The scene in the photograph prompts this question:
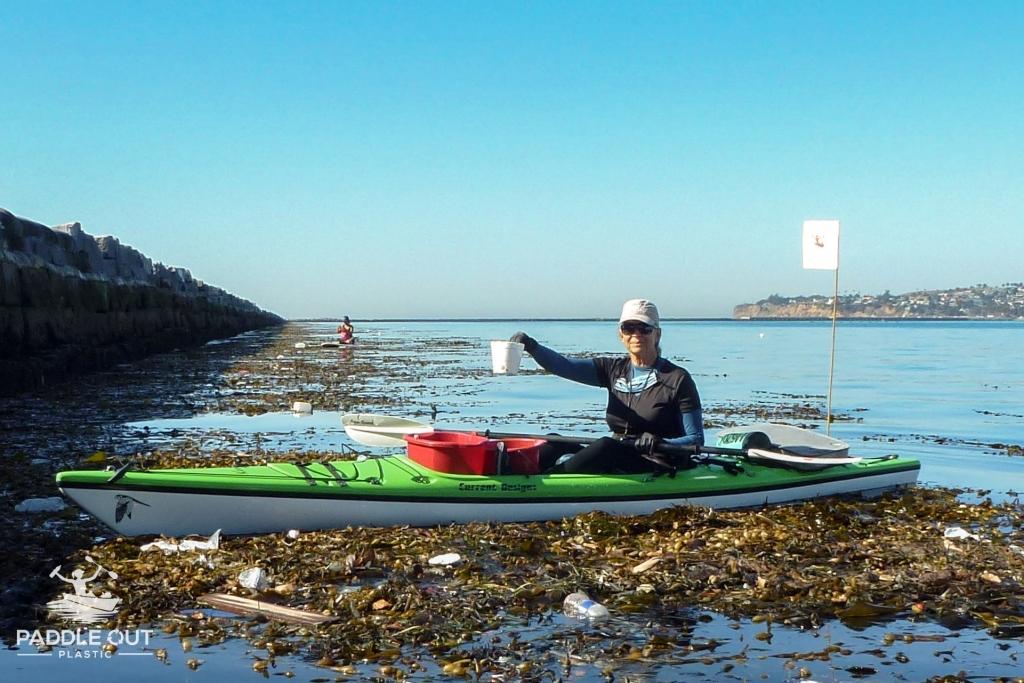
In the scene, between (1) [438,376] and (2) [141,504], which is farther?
(1) [438,376]

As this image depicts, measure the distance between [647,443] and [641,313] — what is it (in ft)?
3.83

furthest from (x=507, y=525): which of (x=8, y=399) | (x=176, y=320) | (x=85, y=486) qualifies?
(x=176, y=320)

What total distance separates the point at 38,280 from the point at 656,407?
17366 mm

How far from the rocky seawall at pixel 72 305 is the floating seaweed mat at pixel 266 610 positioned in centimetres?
1437

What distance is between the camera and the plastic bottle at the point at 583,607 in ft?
19.3

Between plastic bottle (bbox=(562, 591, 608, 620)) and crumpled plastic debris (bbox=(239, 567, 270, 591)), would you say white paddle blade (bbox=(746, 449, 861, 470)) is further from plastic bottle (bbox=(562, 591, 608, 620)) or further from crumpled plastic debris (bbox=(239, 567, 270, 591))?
crumpled plastic debris (bbox=(239, 567, 270, 591))

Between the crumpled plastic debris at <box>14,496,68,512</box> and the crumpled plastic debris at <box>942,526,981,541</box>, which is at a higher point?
the crumpled plastic debris at <box>942,526,981,541</box>

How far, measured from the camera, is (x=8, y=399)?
17375 millimetres

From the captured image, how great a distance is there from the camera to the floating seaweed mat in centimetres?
559

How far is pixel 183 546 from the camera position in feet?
23.1

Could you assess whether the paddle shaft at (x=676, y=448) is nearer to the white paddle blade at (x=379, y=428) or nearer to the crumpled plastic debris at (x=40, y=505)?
the white paddle blade at (x=379, y=428)

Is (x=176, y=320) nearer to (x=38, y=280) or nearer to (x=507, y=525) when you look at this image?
(x=38, y=280)

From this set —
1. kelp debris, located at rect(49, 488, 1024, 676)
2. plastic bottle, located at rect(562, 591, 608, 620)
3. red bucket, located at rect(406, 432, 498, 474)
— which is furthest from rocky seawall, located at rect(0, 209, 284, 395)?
plastic bottle, located at rect(562, 591, 608, 620)

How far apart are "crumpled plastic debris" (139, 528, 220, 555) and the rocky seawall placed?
13.0m
